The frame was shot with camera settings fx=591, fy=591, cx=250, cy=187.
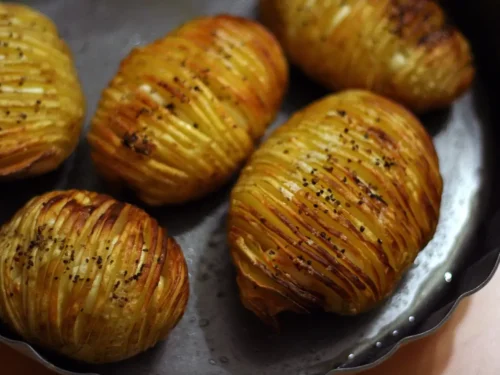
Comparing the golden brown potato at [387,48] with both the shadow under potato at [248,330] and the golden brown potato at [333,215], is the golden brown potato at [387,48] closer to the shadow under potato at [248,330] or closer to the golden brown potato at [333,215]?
the golden brown potato at [333,215]

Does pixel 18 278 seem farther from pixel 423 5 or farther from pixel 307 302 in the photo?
pixel 423 5

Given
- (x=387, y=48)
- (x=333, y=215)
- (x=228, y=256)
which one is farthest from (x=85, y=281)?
(x=387, y=48)

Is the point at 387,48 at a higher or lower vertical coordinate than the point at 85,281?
higher

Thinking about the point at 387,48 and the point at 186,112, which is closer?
the point at 186,112

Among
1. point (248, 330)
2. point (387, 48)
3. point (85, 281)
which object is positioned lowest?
point (248, 330)

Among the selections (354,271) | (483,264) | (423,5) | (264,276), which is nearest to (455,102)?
(423,5)

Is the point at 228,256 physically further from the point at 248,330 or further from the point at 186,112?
the point at 186,112

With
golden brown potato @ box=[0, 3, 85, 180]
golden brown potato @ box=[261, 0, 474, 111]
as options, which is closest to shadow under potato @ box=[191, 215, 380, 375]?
golden brown potato @ box=[0, 3, 85, 180]

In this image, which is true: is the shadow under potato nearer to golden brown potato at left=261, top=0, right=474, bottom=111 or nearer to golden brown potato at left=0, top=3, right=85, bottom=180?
golden brown potato at left=0, top=3, right=85, bottom=180
